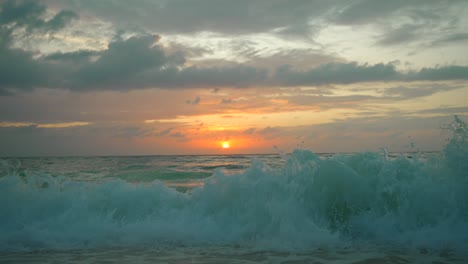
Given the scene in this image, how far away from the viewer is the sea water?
5.93 metres

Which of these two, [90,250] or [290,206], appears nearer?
[90,250]

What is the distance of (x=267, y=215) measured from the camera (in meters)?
7.36

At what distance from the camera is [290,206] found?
755 centimetres

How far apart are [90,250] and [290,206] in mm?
4147

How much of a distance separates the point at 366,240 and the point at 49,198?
7.44 metres

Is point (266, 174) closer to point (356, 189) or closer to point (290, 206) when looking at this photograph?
point (290, 206)

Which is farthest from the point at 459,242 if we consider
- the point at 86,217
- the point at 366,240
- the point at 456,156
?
the point at 86,217

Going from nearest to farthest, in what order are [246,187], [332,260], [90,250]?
[332,260] → [90,250] → [246,187]

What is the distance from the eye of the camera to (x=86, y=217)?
25.8ft

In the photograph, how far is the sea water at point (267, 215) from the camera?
5926 millimetres

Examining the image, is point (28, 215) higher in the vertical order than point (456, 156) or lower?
lower

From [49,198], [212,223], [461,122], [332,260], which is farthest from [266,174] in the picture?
[49,198]

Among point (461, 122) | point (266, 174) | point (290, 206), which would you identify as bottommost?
point (290, 206)

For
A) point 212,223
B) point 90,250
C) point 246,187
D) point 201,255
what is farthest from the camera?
point 246,187
